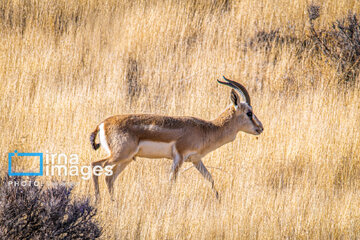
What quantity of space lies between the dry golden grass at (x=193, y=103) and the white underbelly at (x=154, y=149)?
0.39m

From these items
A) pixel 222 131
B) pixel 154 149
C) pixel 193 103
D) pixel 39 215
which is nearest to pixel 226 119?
pixel 222 131

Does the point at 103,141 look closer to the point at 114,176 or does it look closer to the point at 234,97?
the point at 114,176

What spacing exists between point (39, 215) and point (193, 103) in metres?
5.32

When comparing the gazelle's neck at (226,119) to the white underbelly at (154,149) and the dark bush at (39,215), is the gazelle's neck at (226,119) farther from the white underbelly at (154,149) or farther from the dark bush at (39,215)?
the dark bush at (39,215)

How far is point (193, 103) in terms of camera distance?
32.6ft

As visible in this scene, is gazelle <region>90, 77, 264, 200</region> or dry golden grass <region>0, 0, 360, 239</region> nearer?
dry golden grass <region>0, 0, 360, 239</region>

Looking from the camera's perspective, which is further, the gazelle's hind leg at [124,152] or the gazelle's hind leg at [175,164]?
the gazelle's hind leg at [175,164]

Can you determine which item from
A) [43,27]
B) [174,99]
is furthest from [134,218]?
[43,27]

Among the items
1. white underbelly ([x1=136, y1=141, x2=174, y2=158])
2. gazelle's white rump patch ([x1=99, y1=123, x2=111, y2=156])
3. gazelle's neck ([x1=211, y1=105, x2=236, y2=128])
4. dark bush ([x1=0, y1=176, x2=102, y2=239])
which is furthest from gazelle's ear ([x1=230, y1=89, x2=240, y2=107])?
dark bush ([x1=0, y1=176, x2=102, y2=239])

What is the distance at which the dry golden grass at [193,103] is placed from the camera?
20.4 ft

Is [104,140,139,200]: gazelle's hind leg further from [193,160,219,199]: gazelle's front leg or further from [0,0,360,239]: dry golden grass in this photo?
[193,160,219,199]: gazelle's front leg

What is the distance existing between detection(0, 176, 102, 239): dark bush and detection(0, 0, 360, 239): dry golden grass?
2.10 ft

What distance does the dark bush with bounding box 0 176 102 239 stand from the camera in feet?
15.9

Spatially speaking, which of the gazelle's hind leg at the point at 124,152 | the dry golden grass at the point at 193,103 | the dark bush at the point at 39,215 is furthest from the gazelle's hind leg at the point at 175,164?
the dark bush at the point at 39,215
